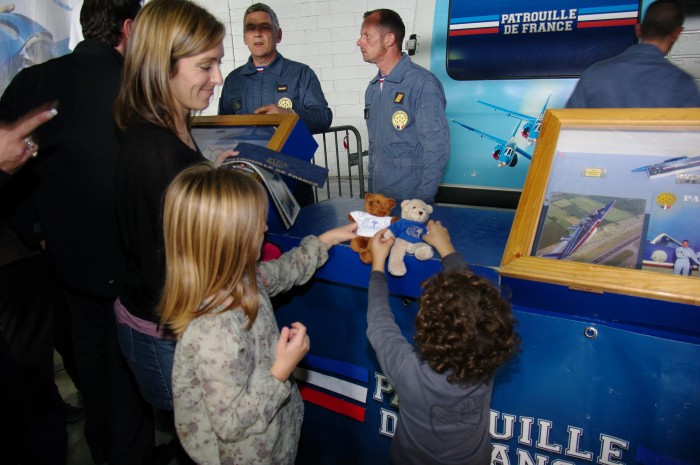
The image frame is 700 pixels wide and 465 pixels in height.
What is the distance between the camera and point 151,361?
1534 millimetres

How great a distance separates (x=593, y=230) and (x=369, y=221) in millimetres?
773

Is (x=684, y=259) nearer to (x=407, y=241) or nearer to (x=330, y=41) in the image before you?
(x=407, y=241)

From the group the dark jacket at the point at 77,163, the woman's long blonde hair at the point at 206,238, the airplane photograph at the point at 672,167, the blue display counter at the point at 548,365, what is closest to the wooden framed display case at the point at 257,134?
the blue display counter at the point at 548,365

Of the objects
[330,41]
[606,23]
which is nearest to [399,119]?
[606,23]

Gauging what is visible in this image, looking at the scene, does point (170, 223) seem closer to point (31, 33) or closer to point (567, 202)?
point (567, 202)

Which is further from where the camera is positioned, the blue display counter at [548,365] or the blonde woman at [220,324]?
the blue display counter at [548,365]

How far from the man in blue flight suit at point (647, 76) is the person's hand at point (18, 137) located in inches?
97.8

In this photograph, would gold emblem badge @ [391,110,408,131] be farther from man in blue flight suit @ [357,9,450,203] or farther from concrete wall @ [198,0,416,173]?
concrete wall @ [198,0,416,173]

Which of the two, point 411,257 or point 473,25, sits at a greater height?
point 473,25

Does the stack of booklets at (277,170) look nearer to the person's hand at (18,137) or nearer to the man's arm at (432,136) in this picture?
the person's hand at (18,137)

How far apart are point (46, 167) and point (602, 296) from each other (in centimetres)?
207

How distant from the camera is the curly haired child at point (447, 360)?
4.00ft

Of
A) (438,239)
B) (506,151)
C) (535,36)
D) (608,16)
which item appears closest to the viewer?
(438,239)

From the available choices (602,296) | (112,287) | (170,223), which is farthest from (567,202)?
(112,287)
